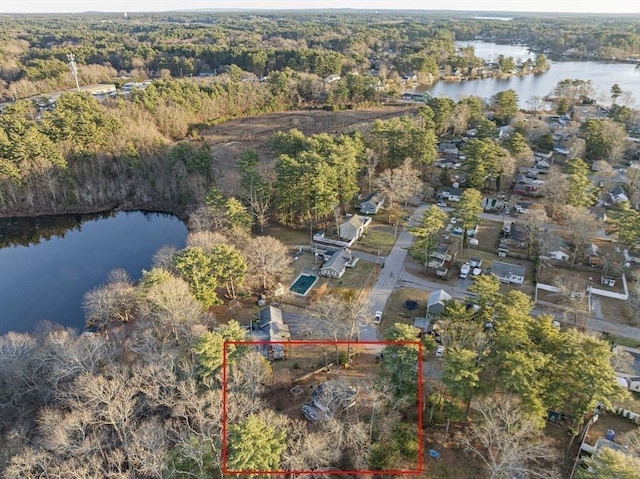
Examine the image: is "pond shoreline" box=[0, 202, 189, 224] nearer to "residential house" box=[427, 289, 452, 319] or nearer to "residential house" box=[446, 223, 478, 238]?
"residential house" box=[446, 223, 478, 238]

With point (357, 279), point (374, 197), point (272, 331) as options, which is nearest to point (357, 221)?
point (374, 197)

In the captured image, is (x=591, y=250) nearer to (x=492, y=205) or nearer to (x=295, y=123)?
(x=492, y=205)

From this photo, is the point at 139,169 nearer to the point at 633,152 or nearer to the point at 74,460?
the point at 74,460

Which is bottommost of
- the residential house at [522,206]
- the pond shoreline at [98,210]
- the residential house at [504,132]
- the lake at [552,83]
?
the pond shoreline at [98,210]

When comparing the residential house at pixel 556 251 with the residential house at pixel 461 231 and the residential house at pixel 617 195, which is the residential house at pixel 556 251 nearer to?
the residential house at pixel 461 231

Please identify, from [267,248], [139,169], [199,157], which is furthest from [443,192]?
[139,169]

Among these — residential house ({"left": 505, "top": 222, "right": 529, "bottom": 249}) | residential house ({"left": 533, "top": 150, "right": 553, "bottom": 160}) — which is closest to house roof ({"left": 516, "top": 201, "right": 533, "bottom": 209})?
residential house ({"left": 505, "top": 222, "right": 529, "bottom": 249})

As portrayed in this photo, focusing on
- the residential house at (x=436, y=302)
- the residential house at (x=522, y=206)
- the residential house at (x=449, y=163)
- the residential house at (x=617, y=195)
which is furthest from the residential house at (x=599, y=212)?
the residential house at (x=436, y=302)
